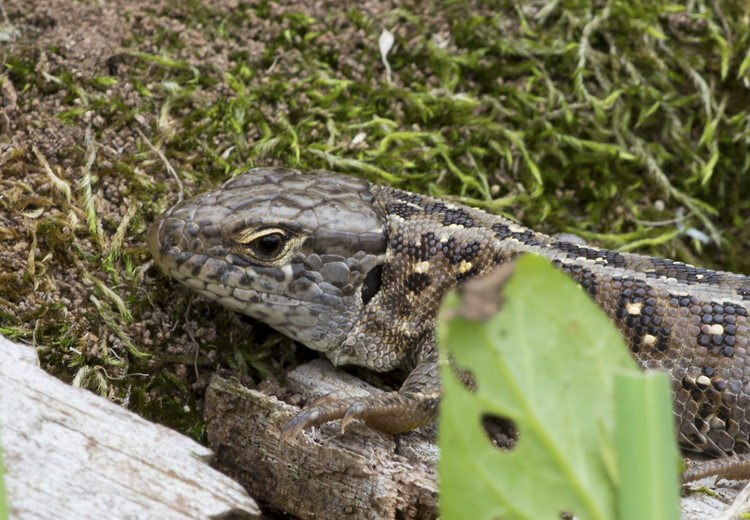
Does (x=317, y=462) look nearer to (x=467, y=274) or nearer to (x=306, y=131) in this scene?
(x=467, y=274)

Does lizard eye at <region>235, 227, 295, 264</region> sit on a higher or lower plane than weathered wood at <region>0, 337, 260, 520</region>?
higher

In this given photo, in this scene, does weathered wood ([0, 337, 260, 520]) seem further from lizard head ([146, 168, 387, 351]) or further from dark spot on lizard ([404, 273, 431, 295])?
dark spot on lizard ([404, 273, 431, 295])

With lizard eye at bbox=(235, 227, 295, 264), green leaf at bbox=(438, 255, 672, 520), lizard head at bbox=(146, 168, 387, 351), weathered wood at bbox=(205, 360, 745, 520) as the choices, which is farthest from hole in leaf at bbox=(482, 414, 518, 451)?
green leaf at bbox=(438, 255, 672, 520)

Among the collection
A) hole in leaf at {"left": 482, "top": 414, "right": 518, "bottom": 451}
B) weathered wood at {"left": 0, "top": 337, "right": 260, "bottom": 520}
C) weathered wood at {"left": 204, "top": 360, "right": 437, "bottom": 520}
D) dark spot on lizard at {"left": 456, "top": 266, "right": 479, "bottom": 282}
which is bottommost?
hole in leaf at {"left": 482, "top": 414, "right": 518, "bottom": 451}

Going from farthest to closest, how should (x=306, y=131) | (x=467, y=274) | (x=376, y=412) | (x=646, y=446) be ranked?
(x=306, y=131) < (x=467, y=274) < (x=376, y=412) < (x=646, y=446)

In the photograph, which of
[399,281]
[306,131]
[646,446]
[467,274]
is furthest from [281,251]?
[646,446]

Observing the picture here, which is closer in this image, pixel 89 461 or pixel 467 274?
pixel 89 461

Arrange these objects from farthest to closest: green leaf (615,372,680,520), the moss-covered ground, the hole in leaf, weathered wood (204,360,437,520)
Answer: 1. the moss-covered ground
2. the hole in leaf
3. weathered wood (204,360,437,520)
4. green leaf (615,372,680,520)
